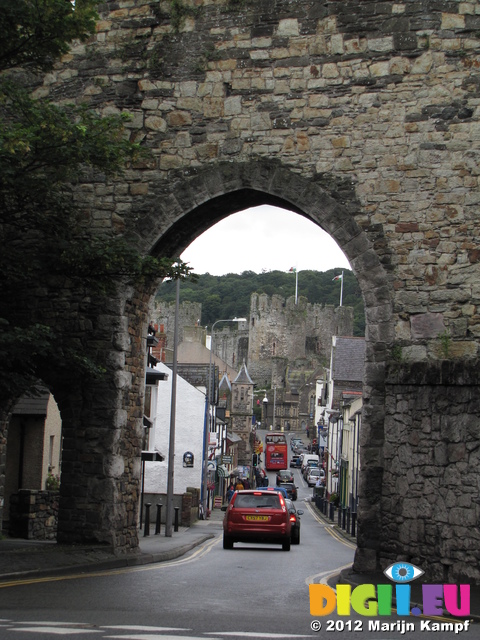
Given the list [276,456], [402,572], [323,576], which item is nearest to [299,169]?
[323,576]

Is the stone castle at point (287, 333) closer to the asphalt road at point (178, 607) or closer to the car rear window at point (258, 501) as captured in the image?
the car rear window at point (258, 501)

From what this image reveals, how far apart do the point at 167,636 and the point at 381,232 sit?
7.99 metres

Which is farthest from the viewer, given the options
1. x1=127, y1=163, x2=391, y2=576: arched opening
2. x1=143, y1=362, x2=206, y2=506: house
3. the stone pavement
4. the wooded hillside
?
the wooded hillside

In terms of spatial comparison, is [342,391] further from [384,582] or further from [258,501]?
[384,582]

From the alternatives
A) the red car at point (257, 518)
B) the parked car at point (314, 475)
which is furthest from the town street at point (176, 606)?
the parked car at point (314, 475)

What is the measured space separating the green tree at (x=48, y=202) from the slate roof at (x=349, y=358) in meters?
36.2

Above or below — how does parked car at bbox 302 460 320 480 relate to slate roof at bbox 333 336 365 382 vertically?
below

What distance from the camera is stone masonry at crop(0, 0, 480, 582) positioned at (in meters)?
12.2

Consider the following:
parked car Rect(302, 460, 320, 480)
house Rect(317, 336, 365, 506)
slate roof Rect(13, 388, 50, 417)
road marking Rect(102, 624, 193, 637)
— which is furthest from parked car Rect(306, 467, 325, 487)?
road marking Rect(102, 624, 193, 637)

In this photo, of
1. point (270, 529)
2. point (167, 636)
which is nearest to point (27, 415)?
point (270, 529)

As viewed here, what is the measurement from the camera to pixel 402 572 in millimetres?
10461

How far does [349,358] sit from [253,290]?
93.8 metres

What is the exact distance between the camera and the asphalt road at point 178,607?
5.85 m

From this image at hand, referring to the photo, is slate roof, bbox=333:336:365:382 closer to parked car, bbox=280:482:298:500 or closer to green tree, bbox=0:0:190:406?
parked car, bbox=280:482:298:500
